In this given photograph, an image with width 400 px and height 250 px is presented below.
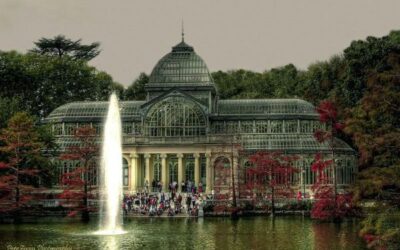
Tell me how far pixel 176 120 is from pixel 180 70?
817 centimetres

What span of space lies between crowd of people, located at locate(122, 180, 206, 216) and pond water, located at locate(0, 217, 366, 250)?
567cm

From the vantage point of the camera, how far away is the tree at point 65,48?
13962cm

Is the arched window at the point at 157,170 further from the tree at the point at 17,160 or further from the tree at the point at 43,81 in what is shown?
the tree at the point at 43,81

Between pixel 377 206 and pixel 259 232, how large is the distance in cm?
2486

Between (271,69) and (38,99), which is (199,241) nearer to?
(38,99)

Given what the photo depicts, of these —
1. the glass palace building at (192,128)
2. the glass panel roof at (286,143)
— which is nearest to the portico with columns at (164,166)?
the glass palace building at (192,128)

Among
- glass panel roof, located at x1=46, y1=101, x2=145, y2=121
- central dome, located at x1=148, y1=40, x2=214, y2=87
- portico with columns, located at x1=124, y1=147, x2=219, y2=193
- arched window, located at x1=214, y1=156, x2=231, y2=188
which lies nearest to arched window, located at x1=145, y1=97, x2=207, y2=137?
portico with columns, located at x1=124, y1=147, x2=219, y2=193

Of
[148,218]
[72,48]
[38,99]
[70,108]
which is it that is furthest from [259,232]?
[72,48]

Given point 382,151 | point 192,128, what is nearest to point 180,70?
point 192,128

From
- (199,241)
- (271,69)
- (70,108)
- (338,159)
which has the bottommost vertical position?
(199,241)

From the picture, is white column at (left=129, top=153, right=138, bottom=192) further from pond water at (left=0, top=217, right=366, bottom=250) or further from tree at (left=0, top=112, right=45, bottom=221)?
pond water at (left=0, top=217, right=366, bottom=250)

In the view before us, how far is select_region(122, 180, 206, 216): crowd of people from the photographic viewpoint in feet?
253

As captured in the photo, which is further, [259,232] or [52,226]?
[52,226]

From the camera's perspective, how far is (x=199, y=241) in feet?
176
